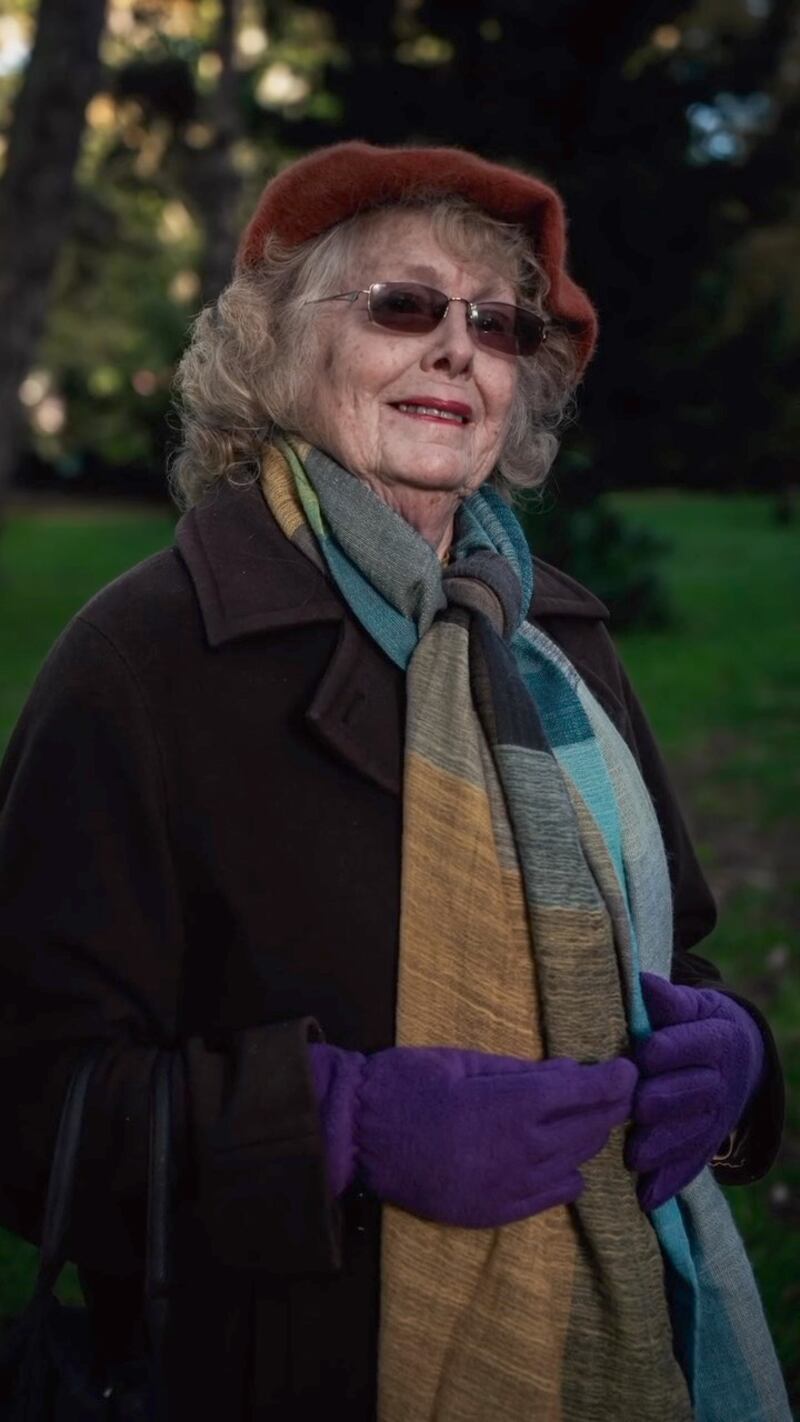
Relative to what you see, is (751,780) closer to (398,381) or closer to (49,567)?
(398,381)

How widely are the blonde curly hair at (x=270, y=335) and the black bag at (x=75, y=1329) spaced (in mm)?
941

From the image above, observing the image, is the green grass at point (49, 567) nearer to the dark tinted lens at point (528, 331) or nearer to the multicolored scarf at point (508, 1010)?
the dark tinted lens at point (528, 331)

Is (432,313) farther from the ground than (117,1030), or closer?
farther from the ground

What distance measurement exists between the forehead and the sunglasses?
31 millimetres

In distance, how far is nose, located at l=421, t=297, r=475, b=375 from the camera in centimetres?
202

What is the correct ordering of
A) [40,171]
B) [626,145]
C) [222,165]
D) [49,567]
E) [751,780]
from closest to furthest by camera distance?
[751,780]
[40,171]
[626,145]
[222,165]
[49,567]

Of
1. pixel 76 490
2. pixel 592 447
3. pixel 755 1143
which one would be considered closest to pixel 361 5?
pixel 592 447

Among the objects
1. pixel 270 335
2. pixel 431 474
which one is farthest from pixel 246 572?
pixel 270 335

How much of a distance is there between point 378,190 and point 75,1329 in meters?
1.64

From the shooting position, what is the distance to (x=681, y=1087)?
1785 mm

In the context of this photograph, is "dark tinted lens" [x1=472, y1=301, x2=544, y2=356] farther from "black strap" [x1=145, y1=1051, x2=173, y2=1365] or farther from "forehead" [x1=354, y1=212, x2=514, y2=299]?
"black strap" [x1=145, y1=1051, x2=173, y2=1365]

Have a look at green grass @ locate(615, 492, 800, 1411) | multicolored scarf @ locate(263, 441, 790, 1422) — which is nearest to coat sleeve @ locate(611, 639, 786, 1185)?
multicolored scarf @ locate(263, 441, 790, 1422)

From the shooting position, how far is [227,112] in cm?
1304

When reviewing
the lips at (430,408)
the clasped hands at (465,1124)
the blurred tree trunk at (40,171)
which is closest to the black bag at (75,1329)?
the clasped hands at (465,1124)
